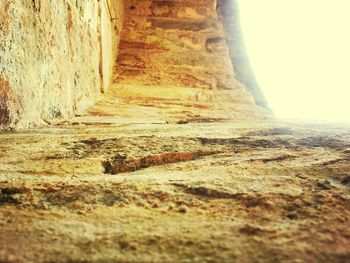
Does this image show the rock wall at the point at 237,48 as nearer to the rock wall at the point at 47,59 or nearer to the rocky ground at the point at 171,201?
the rock wall at the point at 47,59

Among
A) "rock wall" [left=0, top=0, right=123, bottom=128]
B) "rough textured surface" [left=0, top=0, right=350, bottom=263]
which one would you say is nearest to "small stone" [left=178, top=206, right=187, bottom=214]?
"rough textured surface" [left=0, top=0, right=350, bottom=263]

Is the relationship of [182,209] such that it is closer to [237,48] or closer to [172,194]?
[172,194]

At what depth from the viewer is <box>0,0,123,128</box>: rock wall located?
1361mm

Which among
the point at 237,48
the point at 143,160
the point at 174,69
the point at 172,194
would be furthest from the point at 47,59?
the point at 237,48

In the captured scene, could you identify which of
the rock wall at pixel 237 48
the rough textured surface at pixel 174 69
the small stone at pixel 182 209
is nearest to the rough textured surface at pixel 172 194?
the small stone at pixel 182 209

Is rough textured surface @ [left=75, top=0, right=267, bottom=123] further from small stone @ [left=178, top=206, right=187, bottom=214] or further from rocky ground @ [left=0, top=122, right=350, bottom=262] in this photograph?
small stone @ [left=178, top=206, right=187, bottom=214]

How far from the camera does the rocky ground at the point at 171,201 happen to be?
1.94ft

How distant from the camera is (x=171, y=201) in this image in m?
0.79

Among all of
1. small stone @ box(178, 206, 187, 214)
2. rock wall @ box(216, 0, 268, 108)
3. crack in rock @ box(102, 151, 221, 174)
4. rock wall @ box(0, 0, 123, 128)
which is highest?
rock wall @ box(216, 0, 268, 108)

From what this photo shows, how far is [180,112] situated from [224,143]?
1.41 m

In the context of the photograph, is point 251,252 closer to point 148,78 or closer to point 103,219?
point 103,219

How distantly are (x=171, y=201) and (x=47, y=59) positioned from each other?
Result: 1270mm

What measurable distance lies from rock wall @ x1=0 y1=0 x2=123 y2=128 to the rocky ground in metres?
0.24

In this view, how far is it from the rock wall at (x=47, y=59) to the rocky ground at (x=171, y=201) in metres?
0.24
